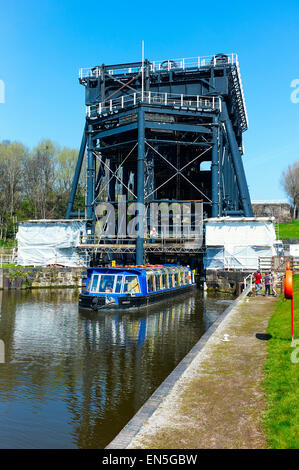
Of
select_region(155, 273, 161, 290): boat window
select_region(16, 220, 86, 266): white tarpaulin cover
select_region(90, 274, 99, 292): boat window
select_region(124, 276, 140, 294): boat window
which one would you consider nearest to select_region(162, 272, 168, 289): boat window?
select_region(155, 273, 161, 290): boat window

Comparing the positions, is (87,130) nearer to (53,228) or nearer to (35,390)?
(53,228)

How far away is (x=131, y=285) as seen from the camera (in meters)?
29.3

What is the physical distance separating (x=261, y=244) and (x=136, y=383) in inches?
1216

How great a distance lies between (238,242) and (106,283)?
18509mm

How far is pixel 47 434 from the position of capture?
1014 cm

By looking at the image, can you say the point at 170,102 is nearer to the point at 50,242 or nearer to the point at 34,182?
the point at 50,242

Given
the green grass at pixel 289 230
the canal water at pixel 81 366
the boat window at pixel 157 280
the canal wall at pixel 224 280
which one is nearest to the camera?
the canal water at pixel 81 366

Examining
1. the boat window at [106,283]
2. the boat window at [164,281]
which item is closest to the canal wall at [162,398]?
the boat window at [106,283]

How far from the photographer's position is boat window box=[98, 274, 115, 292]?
29141mm

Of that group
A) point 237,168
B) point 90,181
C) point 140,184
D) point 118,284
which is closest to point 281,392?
point 118,284

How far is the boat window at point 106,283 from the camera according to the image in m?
29.1

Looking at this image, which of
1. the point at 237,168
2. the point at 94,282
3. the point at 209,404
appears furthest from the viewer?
the point at 237,168

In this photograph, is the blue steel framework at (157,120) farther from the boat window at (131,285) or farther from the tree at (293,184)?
the tree at (293,184)
